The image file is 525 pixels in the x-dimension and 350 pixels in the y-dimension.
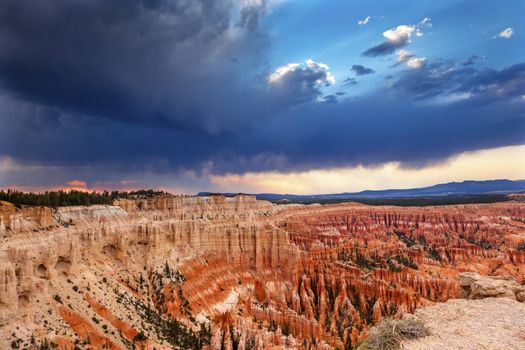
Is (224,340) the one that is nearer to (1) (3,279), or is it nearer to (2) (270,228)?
(1) (3,279)

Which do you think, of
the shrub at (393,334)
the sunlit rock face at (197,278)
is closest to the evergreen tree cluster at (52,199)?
the sunlit rock face at (197,278)

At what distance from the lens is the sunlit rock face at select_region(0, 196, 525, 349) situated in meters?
29.0

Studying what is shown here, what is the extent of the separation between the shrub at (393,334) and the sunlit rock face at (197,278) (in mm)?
10729

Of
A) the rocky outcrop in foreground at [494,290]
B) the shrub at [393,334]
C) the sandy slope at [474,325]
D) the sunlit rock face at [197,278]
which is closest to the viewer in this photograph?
the sandy slope at [474,325]

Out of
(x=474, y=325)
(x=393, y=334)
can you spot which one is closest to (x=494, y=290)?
(x=474, y=325)

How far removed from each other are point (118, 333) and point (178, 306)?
10687 millimetres

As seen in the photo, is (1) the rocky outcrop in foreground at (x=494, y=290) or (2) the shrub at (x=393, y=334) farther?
(1) the rocky outcrop in foreground at (x=494, y=290)

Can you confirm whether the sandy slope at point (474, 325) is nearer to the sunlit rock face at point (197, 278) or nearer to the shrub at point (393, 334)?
the shrub at point (393, 334)

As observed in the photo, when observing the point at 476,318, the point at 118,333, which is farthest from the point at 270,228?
the point at 476,318

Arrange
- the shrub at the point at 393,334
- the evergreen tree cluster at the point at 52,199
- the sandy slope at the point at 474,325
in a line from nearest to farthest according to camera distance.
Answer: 1. the sandy slope at the point at 474,325
2. the shrub at the point at 393,334
3. the evergreen tree cluster at the point at 52,199

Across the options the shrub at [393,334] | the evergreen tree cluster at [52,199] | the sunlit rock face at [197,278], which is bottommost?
the sunlit rock face at [197,278]

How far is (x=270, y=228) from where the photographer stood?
64.2 meters

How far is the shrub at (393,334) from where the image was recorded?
39.7 ft

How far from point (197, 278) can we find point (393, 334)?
39709mm
